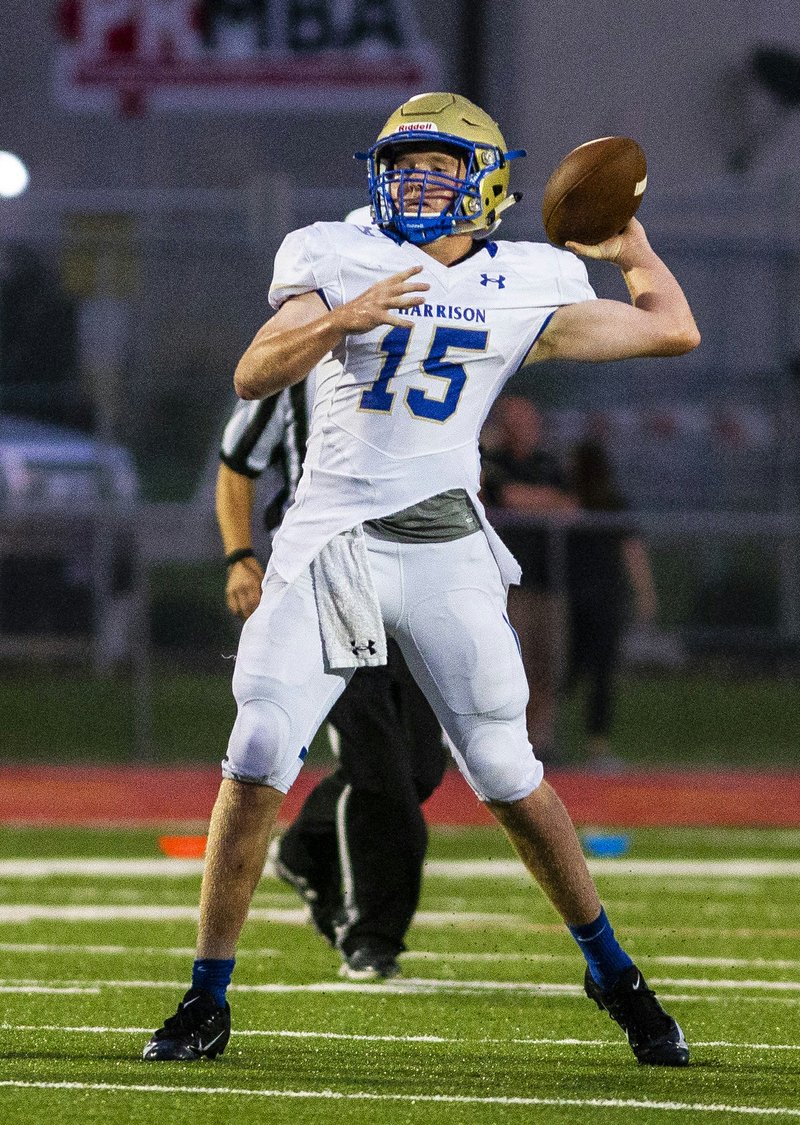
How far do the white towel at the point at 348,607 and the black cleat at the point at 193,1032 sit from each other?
0.71 m

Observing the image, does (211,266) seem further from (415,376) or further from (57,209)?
(415,376)

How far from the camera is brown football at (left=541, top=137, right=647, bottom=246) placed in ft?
16.1

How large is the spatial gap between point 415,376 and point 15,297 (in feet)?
32.0

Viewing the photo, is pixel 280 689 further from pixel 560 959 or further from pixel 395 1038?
pixel 560 959

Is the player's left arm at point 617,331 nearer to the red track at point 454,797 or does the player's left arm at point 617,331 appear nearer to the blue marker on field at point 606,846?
the blue marker on field at point 606,846

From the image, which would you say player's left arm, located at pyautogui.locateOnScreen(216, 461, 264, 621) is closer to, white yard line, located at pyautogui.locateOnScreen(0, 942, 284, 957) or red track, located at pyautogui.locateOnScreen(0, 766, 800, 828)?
white yard line, located at pyautogui.locateOnScreen(0, 942, 284, 957)

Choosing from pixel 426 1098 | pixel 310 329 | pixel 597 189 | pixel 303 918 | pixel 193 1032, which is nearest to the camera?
pixel 426 1098

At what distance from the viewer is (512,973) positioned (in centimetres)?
613

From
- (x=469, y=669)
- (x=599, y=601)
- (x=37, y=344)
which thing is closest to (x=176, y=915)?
(x=469, y=669)

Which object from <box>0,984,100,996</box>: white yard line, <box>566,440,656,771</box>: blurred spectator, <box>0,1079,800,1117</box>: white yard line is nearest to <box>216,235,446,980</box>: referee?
<box>0,984,100,996</box>: white yard line

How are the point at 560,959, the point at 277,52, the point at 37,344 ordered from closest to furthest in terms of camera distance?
the point at 560,959 → the point at 37,344 → the point at 277,52

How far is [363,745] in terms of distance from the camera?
6.08 m

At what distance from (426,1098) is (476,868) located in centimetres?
426

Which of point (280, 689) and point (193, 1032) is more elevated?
point (280, 689)
